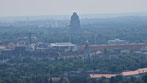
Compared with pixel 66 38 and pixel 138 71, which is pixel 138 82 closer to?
pixel 138 71

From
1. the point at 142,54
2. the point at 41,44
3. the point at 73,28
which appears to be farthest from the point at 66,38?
the point at 142,54

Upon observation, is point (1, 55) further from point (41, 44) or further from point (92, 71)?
point (92, 71)

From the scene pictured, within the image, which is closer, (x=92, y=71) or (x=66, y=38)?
(x=92, y=71)

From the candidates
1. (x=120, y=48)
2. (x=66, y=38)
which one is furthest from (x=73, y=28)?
(x=120, y=48)

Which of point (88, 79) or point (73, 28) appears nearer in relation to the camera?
point (88, 79)

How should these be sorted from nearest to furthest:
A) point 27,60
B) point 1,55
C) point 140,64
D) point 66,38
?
point 140,64
point 27,60
point 1,55
point 66,38

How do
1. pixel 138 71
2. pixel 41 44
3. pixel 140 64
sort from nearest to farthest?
pixel 138 71 < pixel 140 64 < pixel 41 44

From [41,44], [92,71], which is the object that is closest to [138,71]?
[92,71]

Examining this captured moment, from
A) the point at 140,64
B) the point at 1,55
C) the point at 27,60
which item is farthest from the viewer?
the point at 1,55

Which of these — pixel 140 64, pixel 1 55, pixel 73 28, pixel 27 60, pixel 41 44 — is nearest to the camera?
pixel 140 64
